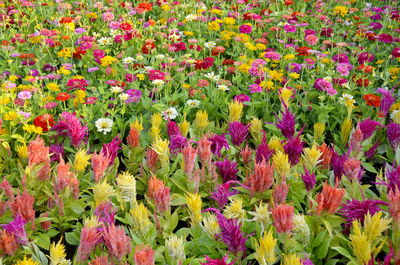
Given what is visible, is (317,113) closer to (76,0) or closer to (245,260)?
(245,260)

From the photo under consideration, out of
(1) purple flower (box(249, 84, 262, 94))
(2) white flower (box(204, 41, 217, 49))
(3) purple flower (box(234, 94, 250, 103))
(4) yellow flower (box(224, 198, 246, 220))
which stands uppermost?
(4) yellow flower (box(224, 198, 246, 220))

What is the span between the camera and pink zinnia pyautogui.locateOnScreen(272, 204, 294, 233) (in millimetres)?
2119

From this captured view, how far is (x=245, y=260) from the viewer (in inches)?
94.5

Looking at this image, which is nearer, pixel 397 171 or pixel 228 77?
pixel 397 171

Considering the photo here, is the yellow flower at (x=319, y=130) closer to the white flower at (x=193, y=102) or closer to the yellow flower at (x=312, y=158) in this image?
the yellow flower at (x=312, y=158)

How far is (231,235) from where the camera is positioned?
7.30 ft

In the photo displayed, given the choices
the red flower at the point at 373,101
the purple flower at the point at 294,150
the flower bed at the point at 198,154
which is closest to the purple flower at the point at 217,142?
the flower bed at the point at 198,154

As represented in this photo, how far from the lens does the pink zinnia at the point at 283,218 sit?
212 cm

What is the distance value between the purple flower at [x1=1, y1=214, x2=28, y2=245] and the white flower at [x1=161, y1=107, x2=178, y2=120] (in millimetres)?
1706

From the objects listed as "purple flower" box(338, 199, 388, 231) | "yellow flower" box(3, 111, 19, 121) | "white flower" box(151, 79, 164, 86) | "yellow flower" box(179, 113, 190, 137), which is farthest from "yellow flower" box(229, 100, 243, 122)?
"yellow flower" box(3, 111, 19, 121)

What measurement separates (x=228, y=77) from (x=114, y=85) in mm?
1252

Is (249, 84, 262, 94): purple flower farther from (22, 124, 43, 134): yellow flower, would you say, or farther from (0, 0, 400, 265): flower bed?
(22, 124, 43, 134): yellow flower

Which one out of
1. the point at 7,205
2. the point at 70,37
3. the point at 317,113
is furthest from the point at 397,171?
the point at 70,37

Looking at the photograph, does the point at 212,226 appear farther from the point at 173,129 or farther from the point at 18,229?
the point at 173,129
